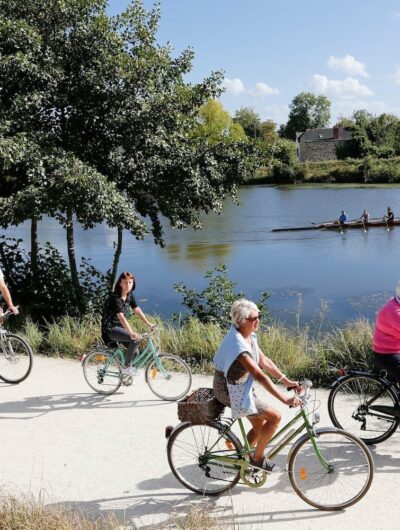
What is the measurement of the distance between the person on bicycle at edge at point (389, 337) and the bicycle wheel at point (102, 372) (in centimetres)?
334

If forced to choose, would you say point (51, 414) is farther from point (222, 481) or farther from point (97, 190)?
point (97, 190)

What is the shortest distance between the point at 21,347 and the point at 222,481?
4252 mm

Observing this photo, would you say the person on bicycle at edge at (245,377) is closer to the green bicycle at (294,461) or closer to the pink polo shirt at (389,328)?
the green bicycle at (294,461)

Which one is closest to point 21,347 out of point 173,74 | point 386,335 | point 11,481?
point 11,481

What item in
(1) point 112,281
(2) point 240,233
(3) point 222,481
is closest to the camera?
(3) point 222,481

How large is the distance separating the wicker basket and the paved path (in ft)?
2.28

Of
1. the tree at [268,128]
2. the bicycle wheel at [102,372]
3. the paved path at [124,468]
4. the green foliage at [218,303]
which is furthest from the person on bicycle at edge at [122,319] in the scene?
the tree at [268,128]

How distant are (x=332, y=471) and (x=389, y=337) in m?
1.43

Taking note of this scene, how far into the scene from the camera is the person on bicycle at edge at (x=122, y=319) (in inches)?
279

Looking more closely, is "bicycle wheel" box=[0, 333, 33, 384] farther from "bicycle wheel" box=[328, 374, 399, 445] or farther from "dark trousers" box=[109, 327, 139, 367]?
"bicycle wheel" box=[328, 374, 399, 445]

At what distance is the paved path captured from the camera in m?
4.48

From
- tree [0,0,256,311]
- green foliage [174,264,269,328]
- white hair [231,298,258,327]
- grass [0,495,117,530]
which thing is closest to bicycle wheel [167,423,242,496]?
grass [0,495,117,530]

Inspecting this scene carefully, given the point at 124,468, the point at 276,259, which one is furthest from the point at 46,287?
the point at 276,259

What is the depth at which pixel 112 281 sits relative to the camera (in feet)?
49.3
